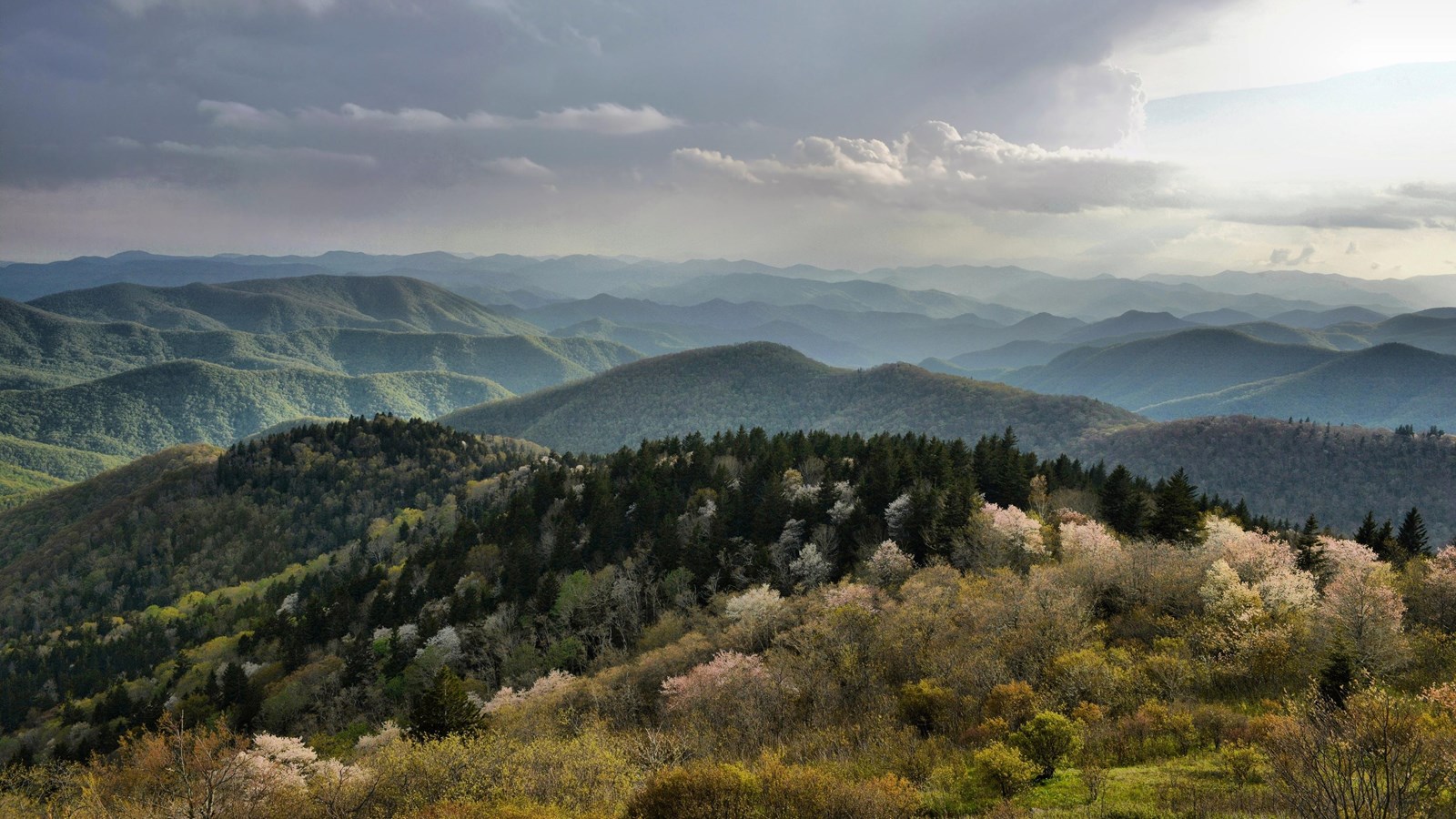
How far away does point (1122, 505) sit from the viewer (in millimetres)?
89062

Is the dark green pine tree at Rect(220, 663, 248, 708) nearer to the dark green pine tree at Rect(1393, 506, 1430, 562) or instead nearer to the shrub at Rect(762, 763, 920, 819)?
the shrub at Rect(762, 763, 920, 819)

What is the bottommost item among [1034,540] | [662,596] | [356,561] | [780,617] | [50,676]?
[50,676]

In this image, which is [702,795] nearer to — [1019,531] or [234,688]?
[1019,531]

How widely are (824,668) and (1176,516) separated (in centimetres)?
5241

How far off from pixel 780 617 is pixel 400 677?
5633 centimetres

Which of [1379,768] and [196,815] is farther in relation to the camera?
[196,815]

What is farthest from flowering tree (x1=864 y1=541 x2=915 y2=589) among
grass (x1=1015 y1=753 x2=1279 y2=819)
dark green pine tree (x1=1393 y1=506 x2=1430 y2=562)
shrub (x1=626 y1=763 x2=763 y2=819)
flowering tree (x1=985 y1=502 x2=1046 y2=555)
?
dark green pine tree (x1=1393 y1=506 x2=1430 y2=562)

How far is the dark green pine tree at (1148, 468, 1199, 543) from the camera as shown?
257ft

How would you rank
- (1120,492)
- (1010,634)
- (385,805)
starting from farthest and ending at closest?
(1120,492), (1010,634), (385,805)

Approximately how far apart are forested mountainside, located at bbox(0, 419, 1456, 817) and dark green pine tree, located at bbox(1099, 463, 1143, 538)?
53 cm

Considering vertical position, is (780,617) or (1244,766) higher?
Answer: (1244,766)

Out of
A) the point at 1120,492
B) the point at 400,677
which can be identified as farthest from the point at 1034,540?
the point at 400,677

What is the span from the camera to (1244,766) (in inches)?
1088

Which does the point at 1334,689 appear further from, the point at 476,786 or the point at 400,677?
the point at 400,677
